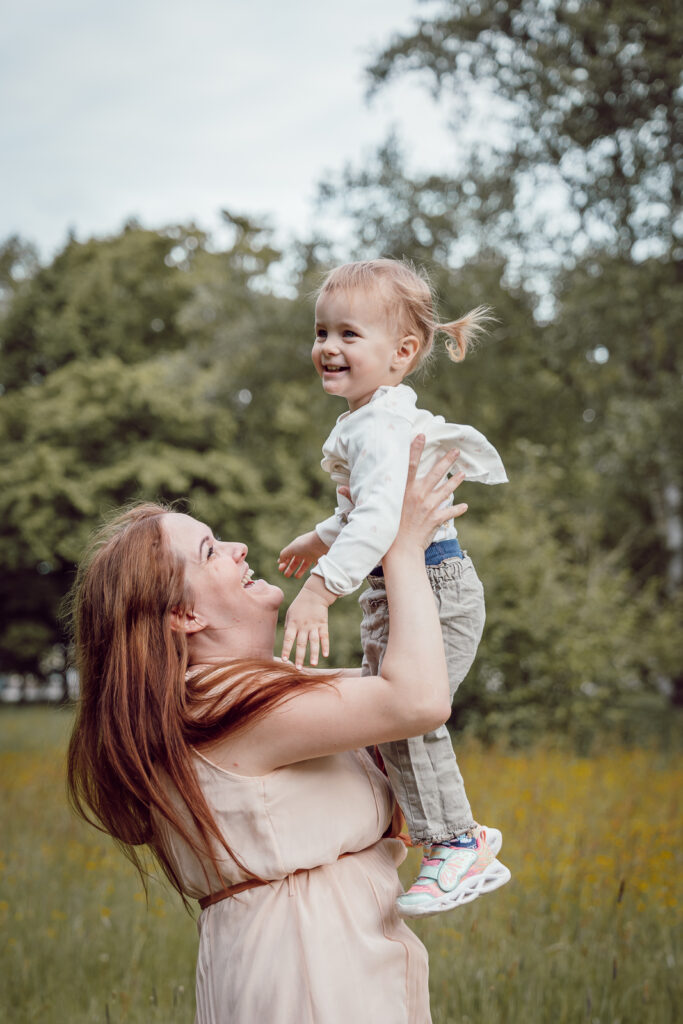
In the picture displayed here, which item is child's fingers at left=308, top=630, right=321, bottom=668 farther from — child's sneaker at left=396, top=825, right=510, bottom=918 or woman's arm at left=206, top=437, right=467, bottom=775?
child's sneaker at left=396, top=825, right=510, bottom=918

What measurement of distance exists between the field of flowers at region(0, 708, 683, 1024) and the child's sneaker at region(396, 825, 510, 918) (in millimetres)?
1176

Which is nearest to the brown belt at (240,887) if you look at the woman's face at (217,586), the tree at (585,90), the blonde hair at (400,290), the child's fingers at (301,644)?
the child's fingers at (301,644)

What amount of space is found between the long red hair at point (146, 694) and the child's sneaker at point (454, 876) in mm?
434

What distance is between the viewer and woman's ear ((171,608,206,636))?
6.62ft

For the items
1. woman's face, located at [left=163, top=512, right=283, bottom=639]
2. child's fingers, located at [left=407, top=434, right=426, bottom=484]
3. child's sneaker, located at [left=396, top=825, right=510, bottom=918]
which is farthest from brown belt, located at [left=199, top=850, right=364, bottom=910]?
child's fingers, located at [left=407, top=434, right=426, bottom=484]

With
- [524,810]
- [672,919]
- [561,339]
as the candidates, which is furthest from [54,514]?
[672,919]

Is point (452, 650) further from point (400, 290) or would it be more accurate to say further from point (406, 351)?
point (400, 290)

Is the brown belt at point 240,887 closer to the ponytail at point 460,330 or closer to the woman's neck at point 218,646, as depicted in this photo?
the woman's neck at point 218,646

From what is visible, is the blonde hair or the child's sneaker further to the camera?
the blonde hair

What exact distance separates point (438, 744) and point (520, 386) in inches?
528

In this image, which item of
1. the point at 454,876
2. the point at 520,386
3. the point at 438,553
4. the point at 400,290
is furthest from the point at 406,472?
the point at 520,386

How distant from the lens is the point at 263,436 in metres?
20.5

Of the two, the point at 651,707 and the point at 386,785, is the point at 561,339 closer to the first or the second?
the point at 651,707

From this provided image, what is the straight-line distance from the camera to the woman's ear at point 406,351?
221cm
